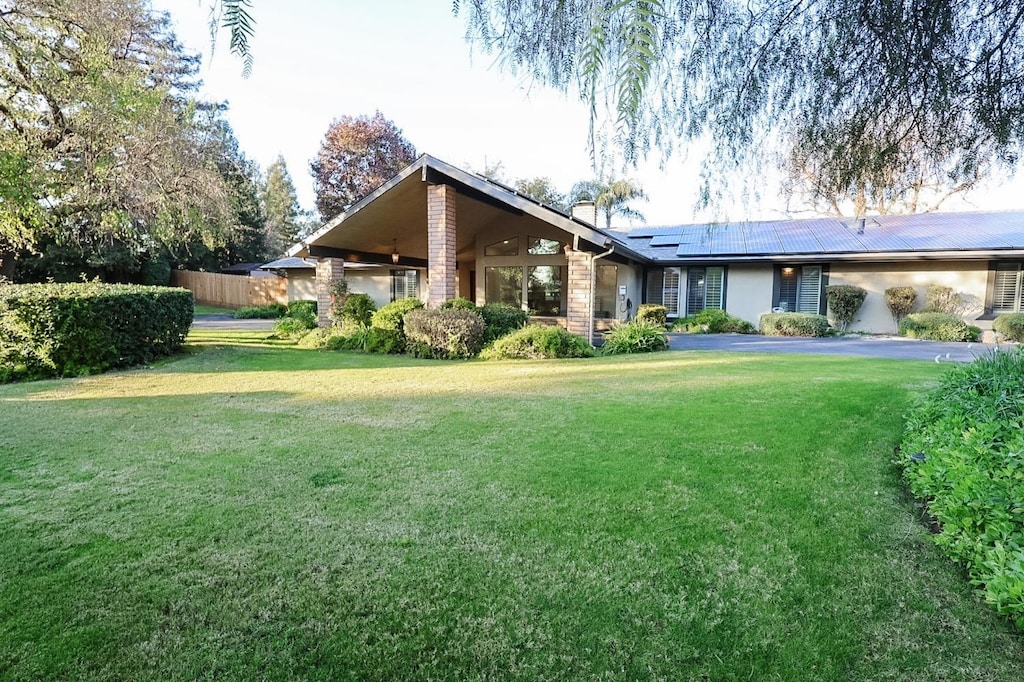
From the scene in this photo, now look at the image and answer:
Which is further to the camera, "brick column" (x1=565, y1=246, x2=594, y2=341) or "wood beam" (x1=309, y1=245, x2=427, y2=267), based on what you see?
"wood beam" (x1=309, y1=245, x2=427, y2=267)

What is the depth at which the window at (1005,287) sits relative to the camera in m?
15.1

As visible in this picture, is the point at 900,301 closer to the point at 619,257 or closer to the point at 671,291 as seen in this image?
the point at 671,291

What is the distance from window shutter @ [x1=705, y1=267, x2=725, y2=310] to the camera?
1858 centimetres

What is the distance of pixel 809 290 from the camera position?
57.5 ft

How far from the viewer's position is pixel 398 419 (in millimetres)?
5418

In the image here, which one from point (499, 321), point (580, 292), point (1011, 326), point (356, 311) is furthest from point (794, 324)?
point (356, 311)

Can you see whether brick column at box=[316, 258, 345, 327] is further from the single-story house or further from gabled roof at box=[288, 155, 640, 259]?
gabled roof at box=[288, 155, 640, 259]

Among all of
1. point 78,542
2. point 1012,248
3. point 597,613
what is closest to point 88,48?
point 78,542

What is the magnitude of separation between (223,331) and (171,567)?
15.8 meters

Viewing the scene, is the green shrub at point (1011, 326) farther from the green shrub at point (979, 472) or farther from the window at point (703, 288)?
the green shrub at point (979, 472)

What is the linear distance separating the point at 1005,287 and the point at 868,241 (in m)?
3.78

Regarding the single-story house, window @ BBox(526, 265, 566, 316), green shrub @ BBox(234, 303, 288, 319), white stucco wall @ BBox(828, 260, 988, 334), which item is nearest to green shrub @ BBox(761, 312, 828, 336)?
the single-story house

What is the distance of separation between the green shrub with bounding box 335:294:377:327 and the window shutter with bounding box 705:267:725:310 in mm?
12033

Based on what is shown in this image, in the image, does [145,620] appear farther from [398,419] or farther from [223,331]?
[223,331]
